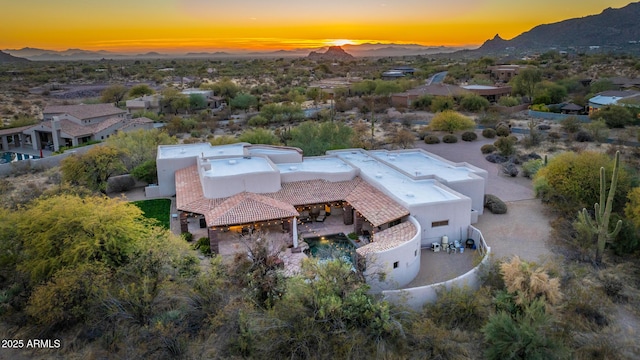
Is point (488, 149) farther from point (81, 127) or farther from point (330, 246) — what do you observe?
point (81, 127)

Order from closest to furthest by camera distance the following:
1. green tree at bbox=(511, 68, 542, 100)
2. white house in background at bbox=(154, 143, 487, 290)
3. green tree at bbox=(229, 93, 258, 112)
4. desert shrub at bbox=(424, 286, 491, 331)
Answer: desert shrub at bbox=(424, 286, 491, 331), white house in background at bbox=(154, 143, 487, 290), green tree at bbox=(229, 93, 258, 112), green tree at bbox=(511, 68, 542, 100)

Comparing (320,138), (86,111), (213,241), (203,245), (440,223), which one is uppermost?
(86,111)

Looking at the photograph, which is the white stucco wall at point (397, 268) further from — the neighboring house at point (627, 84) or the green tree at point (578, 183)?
the neighboring house at point (627, 84)

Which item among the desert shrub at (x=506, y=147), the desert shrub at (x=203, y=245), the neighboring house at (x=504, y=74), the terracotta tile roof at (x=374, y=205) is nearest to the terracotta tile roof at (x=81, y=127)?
the desert shrub at (x=203, y=245)

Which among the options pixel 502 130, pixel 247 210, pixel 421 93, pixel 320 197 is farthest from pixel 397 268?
pixel 421 93

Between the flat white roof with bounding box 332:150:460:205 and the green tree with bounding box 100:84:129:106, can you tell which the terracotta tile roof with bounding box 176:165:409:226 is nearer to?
the flat white roof with bounding box 332:150:460:205

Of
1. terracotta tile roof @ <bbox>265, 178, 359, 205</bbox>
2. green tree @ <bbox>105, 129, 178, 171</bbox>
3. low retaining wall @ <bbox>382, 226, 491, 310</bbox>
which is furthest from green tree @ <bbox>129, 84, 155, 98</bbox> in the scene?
low retaining wall @ <bbox>382, 226, 491, 310</bbox>

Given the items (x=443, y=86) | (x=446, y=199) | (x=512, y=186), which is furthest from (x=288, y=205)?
(x=443, y=86)
